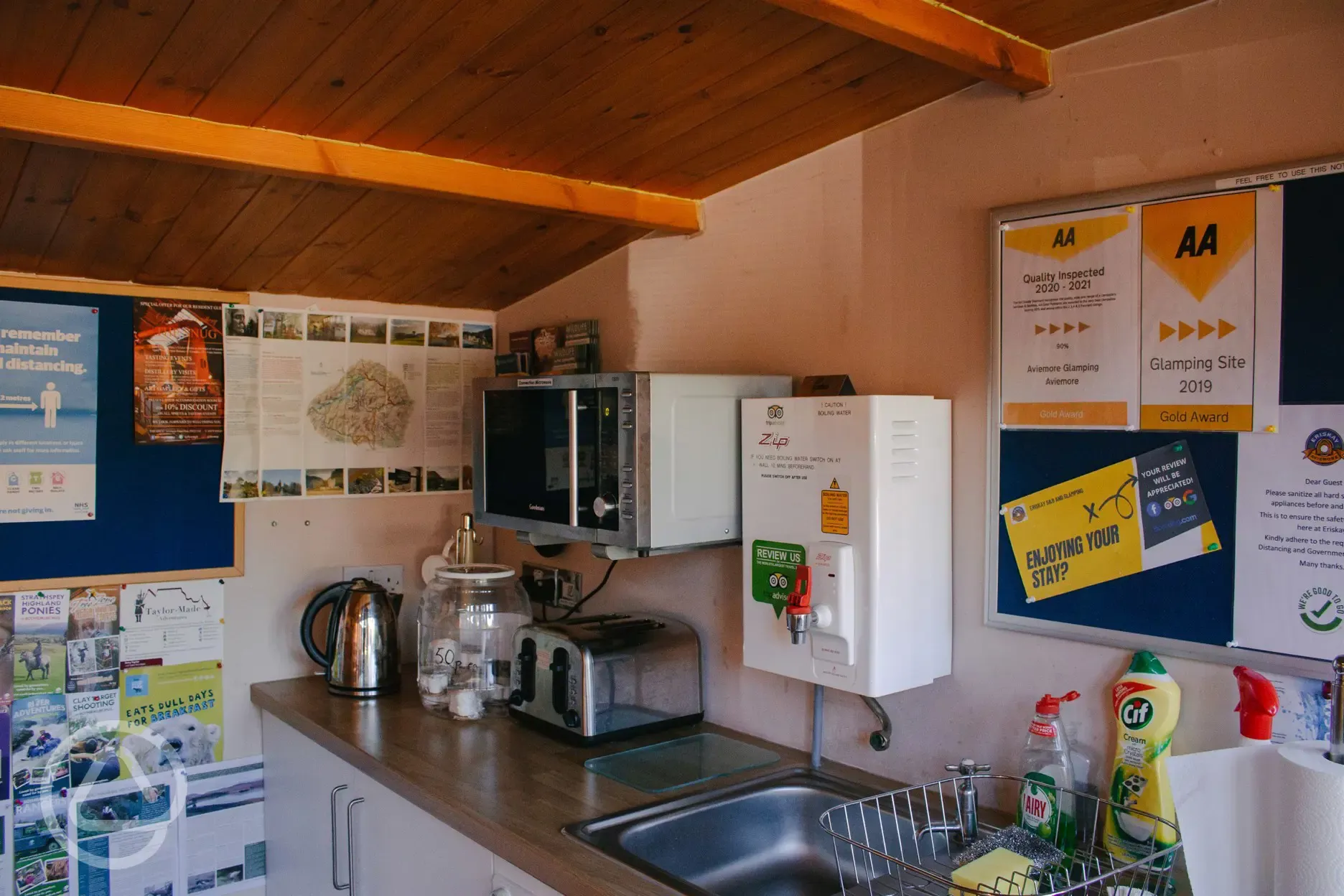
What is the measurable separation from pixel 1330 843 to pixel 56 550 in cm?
241

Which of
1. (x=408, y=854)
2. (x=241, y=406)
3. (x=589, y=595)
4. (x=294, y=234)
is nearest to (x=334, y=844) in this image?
(x=408, y=854)

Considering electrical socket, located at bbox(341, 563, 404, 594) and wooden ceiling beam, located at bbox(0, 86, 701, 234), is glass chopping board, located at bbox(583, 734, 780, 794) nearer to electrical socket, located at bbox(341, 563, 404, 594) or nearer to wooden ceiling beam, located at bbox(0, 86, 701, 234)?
electrical socket, located at bbox(341, 563, 404, 594)

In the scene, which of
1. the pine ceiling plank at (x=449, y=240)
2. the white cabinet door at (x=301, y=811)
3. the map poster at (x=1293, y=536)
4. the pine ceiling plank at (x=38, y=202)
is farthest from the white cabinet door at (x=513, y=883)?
the pine ceiling plank at (x=38, y=202)

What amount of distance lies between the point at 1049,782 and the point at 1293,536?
502 millimetres

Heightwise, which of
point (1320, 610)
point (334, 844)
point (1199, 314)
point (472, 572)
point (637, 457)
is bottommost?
point (334, 844)

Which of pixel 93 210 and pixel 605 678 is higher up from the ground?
pixel 93 210

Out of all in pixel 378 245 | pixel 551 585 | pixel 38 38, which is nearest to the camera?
pixel 38 38

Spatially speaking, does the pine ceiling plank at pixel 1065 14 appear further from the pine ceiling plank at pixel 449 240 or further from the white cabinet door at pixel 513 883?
the white cabinet door at pixel 513 883

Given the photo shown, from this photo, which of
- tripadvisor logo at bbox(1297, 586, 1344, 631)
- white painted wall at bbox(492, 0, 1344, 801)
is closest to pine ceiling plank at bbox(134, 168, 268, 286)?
white painted wall at bbox(492, 0, 1344, 801)

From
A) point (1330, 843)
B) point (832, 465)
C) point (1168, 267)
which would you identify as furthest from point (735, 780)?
point (1168, 267)

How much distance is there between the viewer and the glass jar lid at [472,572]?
241 centimetres

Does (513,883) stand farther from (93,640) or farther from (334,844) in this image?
(93,640)

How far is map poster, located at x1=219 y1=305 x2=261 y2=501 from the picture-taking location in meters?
2.50

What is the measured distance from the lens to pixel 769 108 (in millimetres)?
1820
